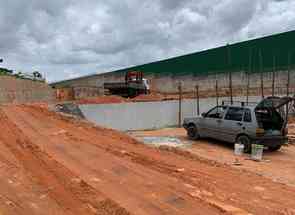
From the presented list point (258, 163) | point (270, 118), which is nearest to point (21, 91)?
point (270, 118)

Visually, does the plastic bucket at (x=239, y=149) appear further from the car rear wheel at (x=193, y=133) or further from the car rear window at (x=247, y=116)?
the car rear wheel at (x=193, y=133)

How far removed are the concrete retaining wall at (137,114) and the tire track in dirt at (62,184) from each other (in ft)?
22.5

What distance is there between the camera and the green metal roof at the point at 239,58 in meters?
26.7

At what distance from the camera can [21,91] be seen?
99.2 feet

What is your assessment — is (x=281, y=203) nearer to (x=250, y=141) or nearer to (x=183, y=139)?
(x=250, y=141)

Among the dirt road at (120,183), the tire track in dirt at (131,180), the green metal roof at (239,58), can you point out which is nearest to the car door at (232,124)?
the dirt road at (120,183)

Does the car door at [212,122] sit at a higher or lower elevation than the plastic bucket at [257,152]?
higher

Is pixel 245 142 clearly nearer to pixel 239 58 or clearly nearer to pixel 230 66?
pixel 230 66

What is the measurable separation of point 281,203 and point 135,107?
1163 centimetres

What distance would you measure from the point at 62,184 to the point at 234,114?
7.26 m

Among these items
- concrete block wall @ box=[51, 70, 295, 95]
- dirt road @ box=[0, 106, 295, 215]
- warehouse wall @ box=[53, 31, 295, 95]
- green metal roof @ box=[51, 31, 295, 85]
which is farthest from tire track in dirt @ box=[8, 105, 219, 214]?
concrete block wall @ box=[51, 70, 295, 95]

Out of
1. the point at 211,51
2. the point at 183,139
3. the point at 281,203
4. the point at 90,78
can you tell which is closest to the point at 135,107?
the point at 183,139

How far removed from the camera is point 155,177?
5.98 metres

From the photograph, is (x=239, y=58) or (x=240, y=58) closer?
(x=240, y=58)
